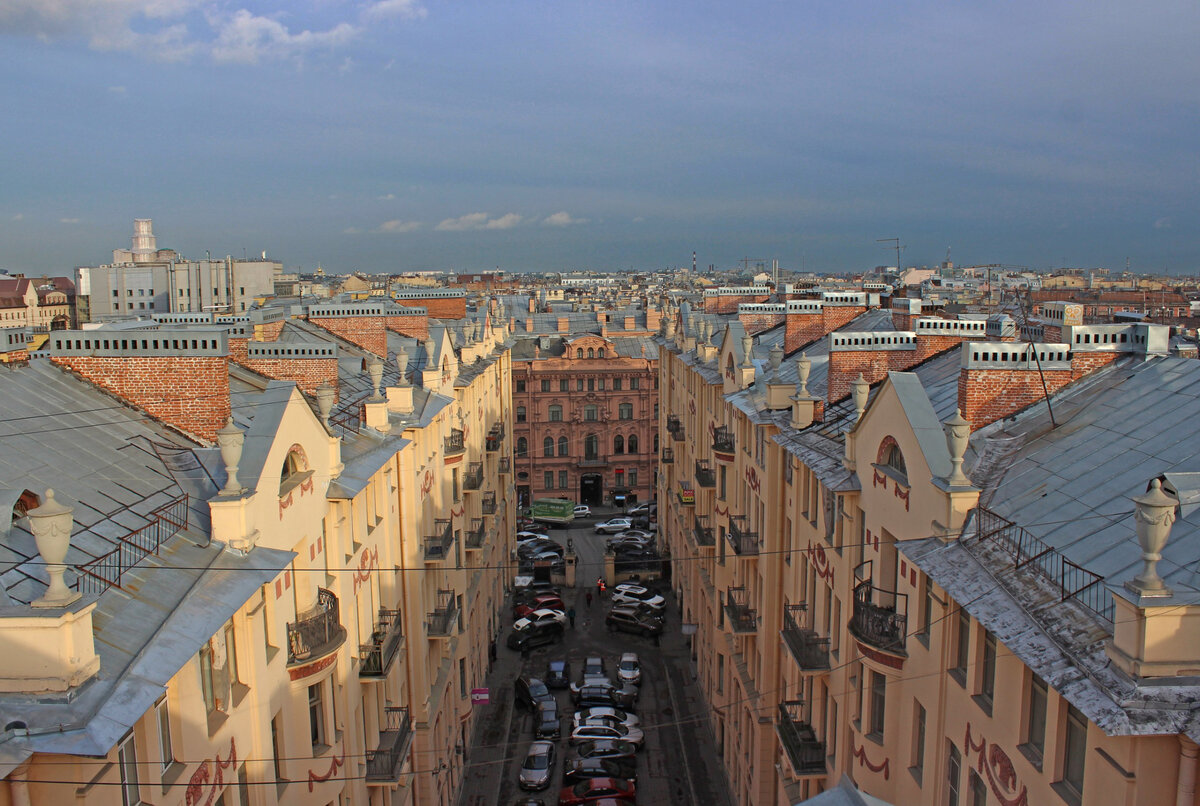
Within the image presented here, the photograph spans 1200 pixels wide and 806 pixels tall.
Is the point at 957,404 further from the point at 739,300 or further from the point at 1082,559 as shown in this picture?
the point at 739,300

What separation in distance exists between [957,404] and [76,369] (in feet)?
63.3

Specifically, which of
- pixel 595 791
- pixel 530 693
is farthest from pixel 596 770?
pixel 530 693

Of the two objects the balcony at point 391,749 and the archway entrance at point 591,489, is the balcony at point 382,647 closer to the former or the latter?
the balcony at point 391,749

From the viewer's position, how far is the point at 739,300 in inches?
2245

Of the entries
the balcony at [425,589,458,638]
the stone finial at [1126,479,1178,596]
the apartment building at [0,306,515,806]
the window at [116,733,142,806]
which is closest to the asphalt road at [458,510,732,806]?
the apartment building at [0,306,515,806]

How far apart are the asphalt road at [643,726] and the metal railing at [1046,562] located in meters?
24.3

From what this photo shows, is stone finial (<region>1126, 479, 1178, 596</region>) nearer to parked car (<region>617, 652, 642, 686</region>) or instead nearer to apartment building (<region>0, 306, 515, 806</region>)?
apartment building (<region>0, 306, 515, 806</region>)

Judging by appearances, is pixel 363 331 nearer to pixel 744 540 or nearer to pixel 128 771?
pixel 744 540

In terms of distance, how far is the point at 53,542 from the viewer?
9.44 meters

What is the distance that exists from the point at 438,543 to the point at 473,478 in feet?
35.9

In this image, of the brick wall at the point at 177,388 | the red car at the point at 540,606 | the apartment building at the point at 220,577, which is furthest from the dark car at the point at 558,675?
the brick wall at the point at 177,388

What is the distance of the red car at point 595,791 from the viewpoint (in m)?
33.1

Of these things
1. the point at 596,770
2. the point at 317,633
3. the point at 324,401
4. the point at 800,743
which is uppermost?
the point at 324,401

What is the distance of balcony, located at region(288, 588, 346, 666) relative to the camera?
657 inches
